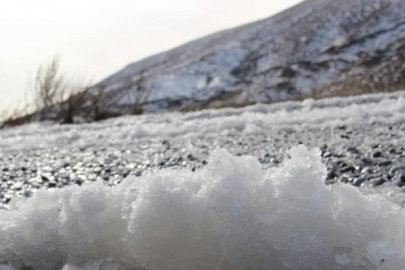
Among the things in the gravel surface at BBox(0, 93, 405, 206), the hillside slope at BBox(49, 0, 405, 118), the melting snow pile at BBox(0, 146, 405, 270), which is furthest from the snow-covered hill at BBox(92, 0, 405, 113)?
the melting snow pile at BBox(0, 146, 405, 270)

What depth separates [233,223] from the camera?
3.84 ft

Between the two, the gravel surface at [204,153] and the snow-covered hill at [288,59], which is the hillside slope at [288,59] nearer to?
the snow-covered hill at [288,59]

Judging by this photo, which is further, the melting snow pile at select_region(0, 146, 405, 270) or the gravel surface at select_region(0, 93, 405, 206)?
the gravel surface at select_region(0, 93, 405, 206)

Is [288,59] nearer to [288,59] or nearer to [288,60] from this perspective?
[288,59]

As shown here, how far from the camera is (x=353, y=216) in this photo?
114cm

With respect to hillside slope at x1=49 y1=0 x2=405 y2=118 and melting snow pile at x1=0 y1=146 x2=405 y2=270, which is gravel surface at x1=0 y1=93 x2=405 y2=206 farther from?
hillside slope at x1=49 y1=0 x2=405 y2=118

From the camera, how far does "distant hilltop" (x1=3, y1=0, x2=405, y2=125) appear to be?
21.3 m

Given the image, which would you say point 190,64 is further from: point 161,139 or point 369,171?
point 369,171

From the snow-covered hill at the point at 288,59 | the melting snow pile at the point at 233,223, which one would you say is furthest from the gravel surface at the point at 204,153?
the snow-covered hill at the point at 288,59

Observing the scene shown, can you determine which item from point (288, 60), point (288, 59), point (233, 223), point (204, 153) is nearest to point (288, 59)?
point (288, 59)

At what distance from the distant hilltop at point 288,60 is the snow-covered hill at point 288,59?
3 centimetres

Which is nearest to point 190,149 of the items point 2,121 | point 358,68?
point 2,121

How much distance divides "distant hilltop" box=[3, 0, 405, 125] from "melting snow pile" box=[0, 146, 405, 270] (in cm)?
1674

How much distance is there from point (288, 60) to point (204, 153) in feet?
71.7
